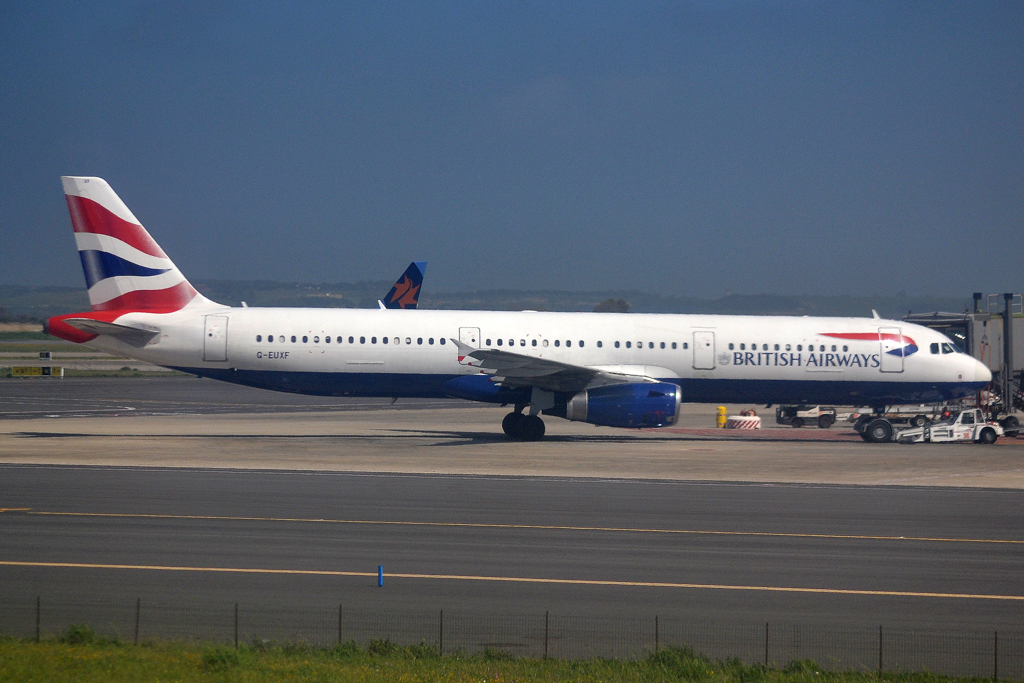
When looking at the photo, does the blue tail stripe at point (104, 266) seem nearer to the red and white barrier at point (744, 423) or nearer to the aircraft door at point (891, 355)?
the red and white barrier at point (744, 423)

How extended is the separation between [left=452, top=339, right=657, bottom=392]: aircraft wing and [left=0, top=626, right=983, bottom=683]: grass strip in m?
20.0

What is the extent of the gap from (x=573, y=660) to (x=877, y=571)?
6.13 metres

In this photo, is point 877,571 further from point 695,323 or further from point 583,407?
point 695,323

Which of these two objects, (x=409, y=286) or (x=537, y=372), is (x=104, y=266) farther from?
(x=409, y=286)

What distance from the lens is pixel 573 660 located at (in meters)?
9.55

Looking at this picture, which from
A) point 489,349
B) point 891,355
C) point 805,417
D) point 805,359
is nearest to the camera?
point 489,349

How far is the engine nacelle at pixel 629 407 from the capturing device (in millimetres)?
29766

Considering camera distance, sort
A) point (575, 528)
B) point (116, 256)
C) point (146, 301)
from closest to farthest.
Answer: point (575, 528) < point (116, 256) < point (146, 301)

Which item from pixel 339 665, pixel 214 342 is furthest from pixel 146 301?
pixel 339 665

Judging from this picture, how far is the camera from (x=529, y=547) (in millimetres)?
14781

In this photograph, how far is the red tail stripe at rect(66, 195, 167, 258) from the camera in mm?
31266

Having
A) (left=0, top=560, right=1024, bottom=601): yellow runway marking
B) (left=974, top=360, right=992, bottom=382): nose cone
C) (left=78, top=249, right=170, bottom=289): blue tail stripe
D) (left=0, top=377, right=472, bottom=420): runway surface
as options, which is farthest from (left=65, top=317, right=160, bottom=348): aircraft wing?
(left=974, top=360, right=992, bottom=382): nose cone

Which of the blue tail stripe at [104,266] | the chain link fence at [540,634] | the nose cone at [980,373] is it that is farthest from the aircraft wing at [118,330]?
the nose cone at [980,373]

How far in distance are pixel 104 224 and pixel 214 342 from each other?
5.56 metres
